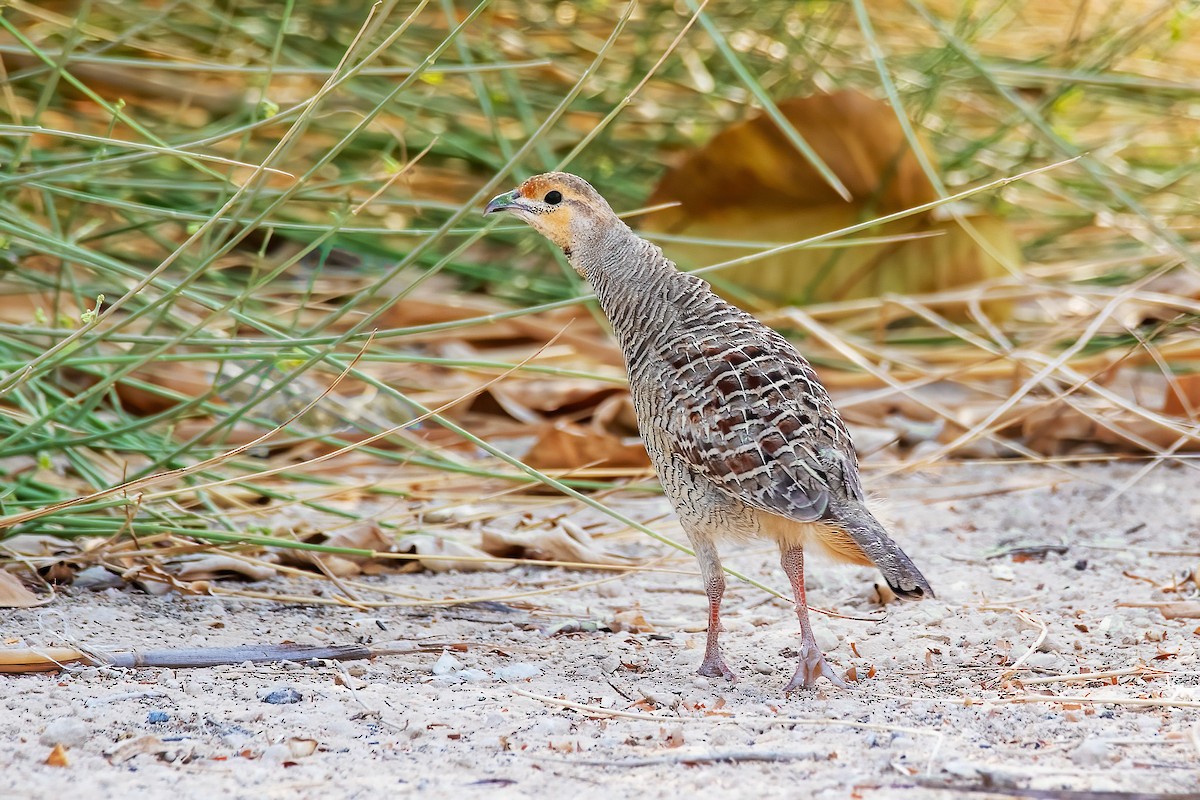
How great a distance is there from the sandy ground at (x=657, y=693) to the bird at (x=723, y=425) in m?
0.28

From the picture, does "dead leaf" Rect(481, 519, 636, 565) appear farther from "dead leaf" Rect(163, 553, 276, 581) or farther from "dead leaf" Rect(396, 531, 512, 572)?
"dead leaf" Rect(163, 553, 276, 581)

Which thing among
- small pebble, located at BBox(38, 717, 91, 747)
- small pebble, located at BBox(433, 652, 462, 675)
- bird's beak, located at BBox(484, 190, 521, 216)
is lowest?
small pebble, located at BBox(38, 717, 91, 747)

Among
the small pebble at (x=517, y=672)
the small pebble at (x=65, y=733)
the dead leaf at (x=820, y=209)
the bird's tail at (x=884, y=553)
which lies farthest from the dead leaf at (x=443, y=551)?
the dead leaf at (x=820, y=209)

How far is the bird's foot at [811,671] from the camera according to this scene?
116 inches

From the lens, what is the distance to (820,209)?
229 inches

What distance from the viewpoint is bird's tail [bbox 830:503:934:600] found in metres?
2.77

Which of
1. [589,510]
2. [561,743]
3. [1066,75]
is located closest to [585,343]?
[589,510]

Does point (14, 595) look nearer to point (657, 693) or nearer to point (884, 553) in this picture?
point (657, 693)

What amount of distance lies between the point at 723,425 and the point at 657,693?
0.62 meters

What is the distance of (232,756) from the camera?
7.69ft

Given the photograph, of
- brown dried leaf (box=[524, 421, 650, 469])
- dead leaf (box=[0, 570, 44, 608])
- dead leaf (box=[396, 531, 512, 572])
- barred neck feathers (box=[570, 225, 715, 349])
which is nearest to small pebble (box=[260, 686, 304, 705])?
dead leaf (box=[0, 570, 44, 608])

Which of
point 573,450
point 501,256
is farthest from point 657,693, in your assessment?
point 501,256

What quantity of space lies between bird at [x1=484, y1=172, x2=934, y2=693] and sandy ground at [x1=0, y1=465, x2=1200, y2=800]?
0.28 m

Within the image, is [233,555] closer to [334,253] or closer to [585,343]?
[585,343]
